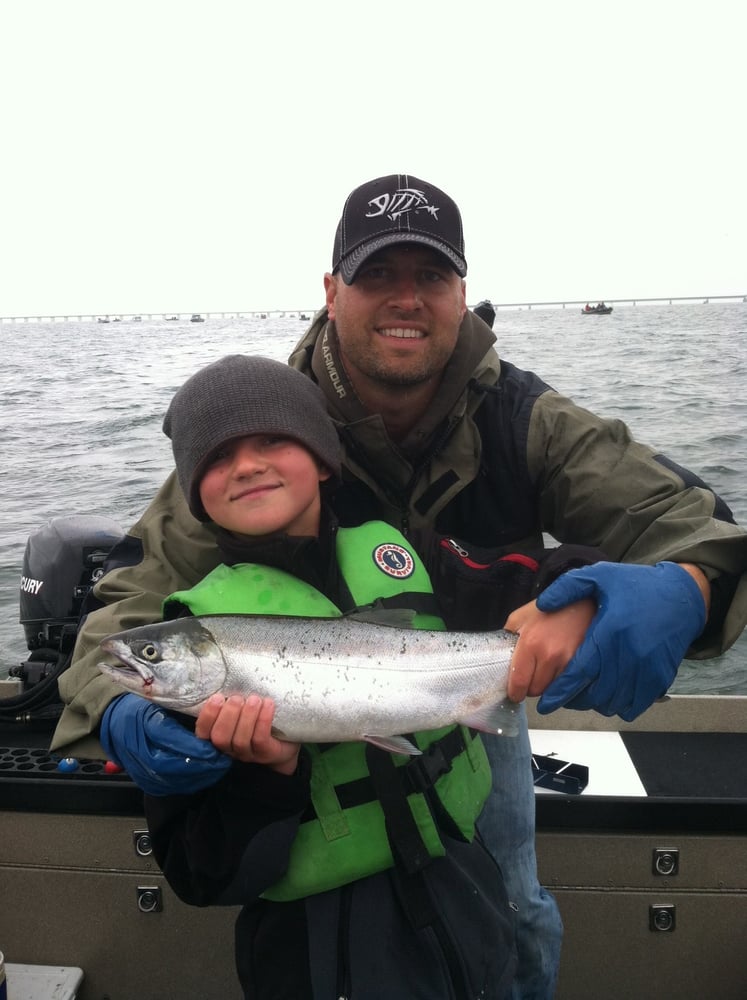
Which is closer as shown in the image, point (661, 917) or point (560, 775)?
point (661, 917)

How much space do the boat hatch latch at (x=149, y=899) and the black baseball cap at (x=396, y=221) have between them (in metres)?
2.99

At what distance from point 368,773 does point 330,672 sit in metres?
0.38

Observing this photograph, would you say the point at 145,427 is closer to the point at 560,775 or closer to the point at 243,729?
the point at 560,775

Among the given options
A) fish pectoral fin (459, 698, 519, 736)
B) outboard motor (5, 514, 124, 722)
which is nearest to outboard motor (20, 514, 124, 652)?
outboard motor (5, 514, 124, 722)

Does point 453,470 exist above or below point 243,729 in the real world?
above

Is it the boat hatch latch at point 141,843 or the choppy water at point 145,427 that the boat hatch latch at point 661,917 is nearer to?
the boat hatch latch at point 141,843

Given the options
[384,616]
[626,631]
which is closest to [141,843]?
[384,616]

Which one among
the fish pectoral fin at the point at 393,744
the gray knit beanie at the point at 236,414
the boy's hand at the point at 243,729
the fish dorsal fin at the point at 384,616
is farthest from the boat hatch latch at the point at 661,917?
the gray knit beanie at the point at 236,414

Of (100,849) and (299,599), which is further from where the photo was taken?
(100,849)

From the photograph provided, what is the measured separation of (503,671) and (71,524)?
3819 millimetres

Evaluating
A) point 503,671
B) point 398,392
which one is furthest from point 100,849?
point 398,392

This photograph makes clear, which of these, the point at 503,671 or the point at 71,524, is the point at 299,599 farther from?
the point at 71,524

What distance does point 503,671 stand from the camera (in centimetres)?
279

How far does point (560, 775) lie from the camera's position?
3.96 metres
